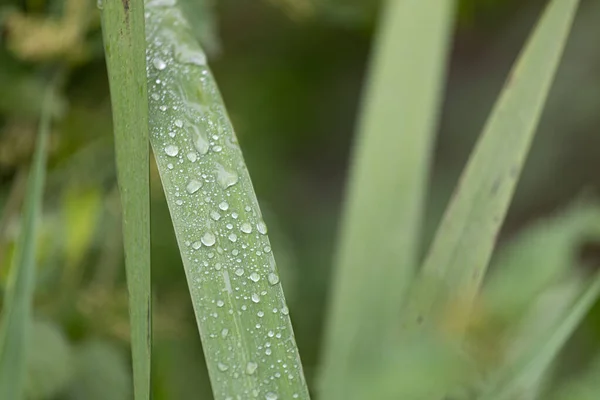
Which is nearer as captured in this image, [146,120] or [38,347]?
[146,120]

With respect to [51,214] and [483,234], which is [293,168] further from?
[483,234]

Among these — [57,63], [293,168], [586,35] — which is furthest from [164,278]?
[586,35]

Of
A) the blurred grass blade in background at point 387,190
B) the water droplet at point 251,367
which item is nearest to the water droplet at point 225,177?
the water droplet at point 251,367

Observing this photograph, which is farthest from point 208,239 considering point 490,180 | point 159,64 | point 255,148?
point 255,148

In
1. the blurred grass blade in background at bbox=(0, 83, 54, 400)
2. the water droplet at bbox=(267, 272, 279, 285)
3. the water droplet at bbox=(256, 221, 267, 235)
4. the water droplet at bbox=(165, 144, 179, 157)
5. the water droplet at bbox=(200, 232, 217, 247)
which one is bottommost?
the blurred grass blade in background at bbox=(0, 83, 54, 400)

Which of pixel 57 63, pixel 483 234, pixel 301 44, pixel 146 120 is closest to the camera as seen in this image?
pixel 146 120

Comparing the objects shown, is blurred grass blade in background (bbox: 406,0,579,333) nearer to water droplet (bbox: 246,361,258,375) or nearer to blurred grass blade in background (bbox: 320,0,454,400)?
blurred grass blade in background (bbox: 320,0,454,400)

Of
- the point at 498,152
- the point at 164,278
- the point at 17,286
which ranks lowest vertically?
the point at 164,278

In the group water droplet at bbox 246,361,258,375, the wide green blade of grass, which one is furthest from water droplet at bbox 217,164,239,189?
water droplet at bbox 246,361,258,375
